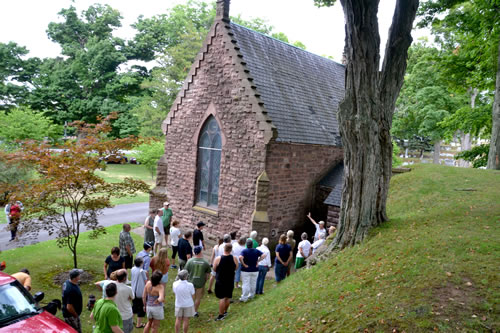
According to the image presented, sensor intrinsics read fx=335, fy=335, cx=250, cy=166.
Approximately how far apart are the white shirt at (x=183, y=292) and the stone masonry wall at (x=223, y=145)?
252 inches

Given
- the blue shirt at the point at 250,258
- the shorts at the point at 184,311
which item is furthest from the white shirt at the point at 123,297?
the blue shirt at the point at 250,258

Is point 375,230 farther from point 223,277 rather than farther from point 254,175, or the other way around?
point 254,175

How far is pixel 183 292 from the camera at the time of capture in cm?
657

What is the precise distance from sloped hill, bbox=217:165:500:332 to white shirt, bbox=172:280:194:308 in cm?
95

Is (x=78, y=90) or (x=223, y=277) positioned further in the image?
(x=78, y=90)

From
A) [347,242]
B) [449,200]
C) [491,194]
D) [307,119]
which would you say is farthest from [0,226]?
[491,194]

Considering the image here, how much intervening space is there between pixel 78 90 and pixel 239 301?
128 ft

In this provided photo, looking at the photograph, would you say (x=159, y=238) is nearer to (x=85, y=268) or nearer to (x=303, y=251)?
(x=85, y=268)

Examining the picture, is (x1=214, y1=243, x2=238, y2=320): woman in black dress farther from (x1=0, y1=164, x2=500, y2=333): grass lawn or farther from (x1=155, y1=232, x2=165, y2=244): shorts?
(x1=155, y1=232, x2=165, y2=244): shorts

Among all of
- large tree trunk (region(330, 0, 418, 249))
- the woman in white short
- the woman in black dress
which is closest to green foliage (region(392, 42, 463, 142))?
large tree trunk (region(330, 0, 418, 249))

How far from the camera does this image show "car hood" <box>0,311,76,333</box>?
4.82 metres

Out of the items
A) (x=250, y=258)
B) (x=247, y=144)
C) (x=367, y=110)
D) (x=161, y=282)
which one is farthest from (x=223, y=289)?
(x=247, y=144)

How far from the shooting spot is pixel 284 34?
4531cm

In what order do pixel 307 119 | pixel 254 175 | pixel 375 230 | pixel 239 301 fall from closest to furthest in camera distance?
pixel 375 230 → pixel 239 301 → pixel 254 175 → pixel 307 119
